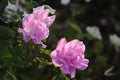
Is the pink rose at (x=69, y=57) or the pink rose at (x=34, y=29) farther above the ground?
the pink rose at (x=34, y=29)

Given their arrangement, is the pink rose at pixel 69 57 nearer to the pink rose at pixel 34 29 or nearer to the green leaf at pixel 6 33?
the pink rose at pixel 34 29

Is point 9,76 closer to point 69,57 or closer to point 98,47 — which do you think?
point 69,57

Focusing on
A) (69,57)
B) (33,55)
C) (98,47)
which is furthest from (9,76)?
(98,47)

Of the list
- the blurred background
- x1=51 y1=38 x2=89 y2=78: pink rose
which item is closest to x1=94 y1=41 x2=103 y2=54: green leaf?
the blurred background

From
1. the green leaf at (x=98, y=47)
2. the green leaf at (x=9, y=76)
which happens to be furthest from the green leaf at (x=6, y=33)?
the green leaf at (x=98, y=47)

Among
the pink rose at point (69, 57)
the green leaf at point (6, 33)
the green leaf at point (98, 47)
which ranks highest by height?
the green leaf at point (6, 33)

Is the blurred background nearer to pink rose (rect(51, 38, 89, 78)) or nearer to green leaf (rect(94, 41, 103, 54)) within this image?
green leaf (rect(94, 41, 103, 54))

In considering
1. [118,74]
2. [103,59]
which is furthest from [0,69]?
[103,59]

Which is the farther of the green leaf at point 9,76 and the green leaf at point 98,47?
the green leaf at point 98,47
